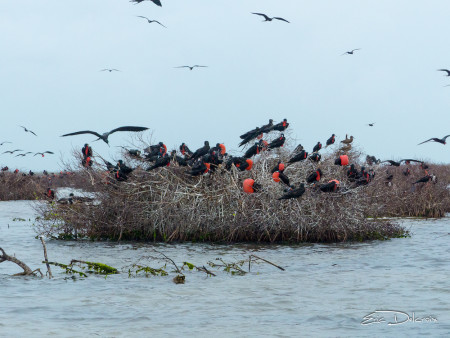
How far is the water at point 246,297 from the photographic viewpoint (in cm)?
736

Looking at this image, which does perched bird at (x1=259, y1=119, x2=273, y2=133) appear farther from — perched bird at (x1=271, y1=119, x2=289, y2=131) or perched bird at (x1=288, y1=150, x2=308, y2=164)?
perched bird at (x1=288, y1=150, x2=308, y2=164)

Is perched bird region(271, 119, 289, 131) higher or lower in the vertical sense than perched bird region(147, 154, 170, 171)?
higher

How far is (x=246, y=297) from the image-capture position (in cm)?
898

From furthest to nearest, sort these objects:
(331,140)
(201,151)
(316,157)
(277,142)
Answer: (331,140) < (277,142) < (316,157) < (201,151)

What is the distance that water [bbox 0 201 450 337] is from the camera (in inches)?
290

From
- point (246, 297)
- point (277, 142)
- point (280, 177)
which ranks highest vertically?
point (277, 142)

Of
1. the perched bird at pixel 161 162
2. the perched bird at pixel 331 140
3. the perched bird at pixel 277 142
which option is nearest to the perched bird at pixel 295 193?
the perched bird at pixel 277 142

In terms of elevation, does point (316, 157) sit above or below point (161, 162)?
above

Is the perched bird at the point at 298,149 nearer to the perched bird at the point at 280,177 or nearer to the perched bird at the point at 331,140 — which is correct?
the perched bird at the point at 331,140

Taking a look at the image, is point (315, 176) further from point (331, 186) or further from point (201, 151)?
point (201, 151)

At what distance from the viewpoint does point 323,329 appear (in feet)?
24.0

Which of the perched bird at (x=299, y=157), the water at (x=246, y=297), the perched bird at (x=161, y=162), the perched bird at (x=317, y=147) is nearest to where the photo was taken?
the water at (x=246, y=297)

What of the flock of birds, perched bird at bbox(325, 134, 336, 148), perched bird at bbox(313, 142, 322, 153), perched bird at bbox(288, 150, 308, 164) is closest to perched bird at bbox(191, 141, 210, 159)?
the flock of birds

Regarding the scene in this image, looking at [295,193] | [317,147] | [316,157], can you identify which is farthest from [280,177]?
[317,147]
